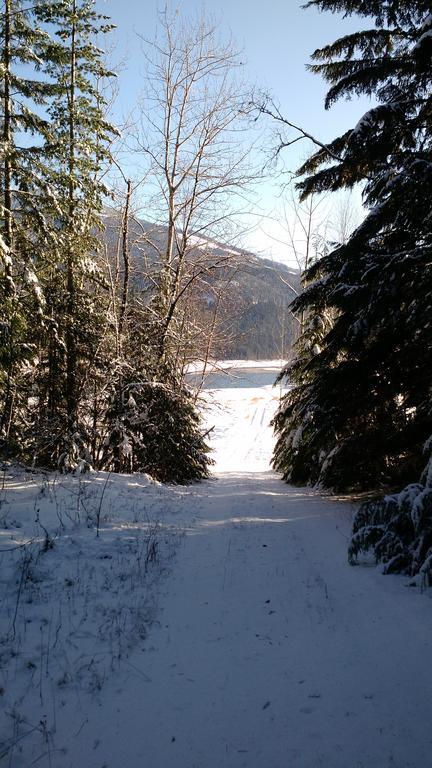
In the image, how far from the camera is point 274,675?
311cm

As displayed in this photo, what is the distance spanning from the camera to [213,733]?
8.42 feet

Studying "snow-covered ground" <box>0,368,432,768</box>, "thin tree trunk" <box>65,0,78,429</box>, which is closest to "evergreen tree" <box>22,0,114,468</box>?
"thin tree trunk" <box>65,0,78,429</box>

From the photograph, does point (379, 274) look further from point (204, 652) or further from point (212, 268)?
point (212, 268)

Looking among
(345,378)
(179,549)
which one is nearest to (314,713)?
(179,549)

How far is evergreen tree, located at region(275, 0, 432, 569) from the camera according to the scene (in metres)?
5.62

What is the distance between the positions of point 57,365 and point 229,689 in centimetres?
866

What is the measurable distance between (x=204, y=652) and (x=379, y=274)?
4.87 m

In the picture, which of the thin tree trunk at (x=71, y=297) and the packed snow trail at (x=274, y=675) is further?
the thin tree trunk at (x=71, y=297)

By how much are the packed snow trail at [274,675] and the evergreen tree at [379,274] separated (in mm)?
1024

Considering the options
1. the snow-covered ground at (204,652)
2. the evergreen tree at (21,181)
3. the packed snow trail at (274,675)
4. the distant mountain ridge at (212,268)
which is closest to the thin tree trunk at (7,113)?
the evergreen tree at (21,181)

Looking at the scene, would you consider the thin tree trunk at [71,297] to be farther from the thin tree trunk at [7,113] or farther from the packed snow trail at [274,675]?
the packed snow trail at [274,675]

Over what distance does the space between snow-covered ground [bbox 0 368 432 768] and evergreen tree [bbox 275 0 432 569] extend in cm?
123

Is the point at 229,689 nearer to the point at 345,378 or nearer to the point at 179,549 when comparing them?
the point at 179,549

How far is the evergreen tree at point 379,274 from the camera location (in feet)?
18.4
